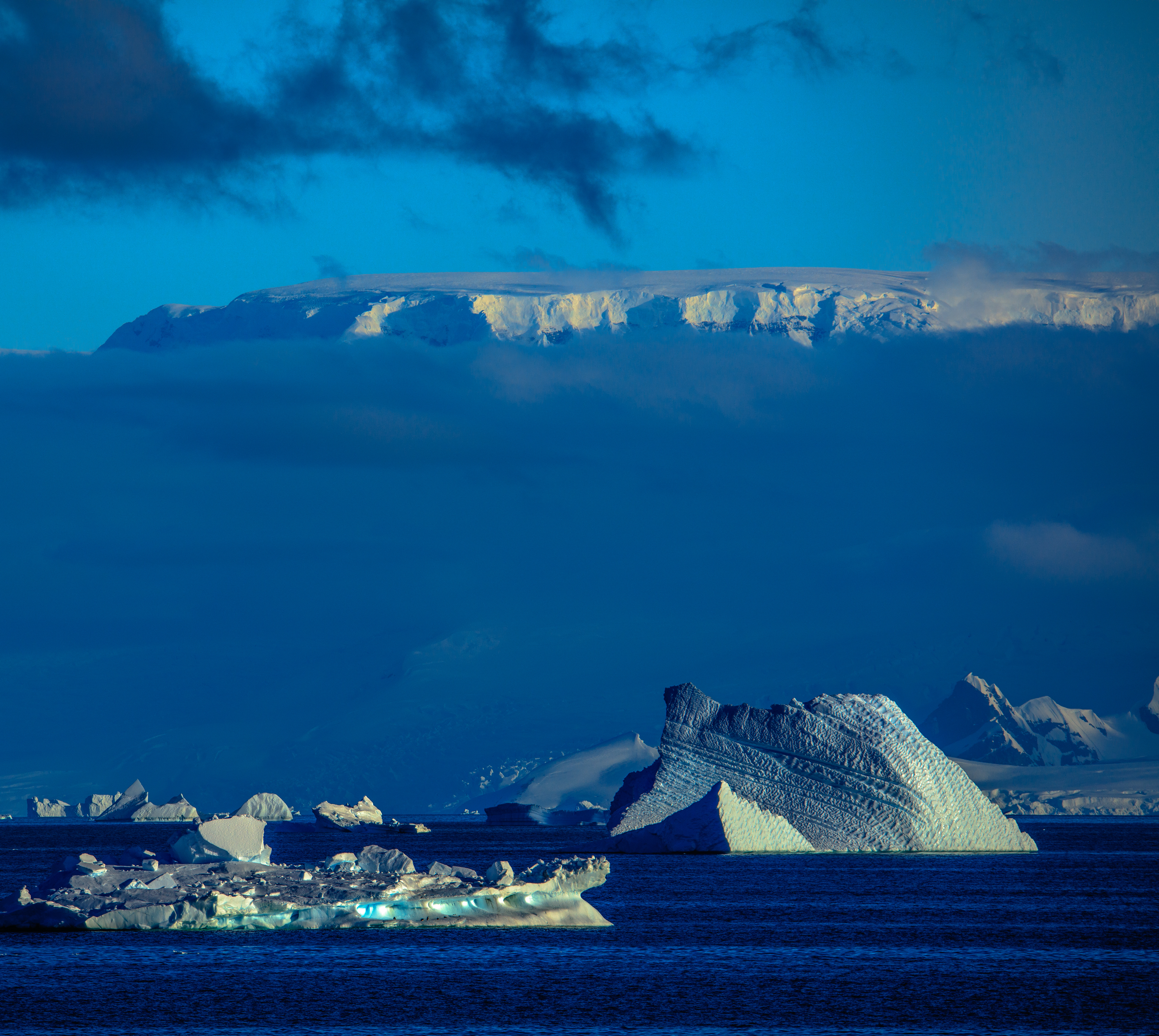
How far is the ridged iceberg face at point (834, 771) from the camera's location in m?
76.1

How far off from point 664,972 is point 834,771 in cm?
4091

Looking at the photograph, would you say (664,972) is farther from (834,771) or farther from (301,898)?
(834,771)

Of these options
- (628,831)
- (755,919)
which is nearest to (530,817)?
(628,831)

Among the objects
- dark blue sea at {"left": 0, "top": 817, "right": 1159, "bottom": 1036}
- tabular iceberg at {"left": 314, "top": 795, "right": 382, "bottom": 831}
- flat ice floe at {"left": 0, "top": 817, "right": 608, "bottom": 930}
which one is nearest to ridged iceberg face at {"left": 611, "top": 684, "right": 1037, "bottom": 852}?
dark blue sea at {"left": 0, "top": 817, "right": 1159, "bottom": 1036}

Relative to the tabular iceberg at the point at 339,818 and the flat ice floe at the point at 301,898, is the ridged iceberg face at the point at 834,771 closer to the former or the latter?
the flat ice floe at the point at 301,898

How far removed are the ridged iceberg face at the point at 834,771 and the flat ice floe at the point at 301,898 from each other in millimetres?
31320

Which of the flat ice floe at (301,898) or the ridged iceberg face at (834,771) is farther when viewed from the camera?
the ridged iceberg face at (834,771)

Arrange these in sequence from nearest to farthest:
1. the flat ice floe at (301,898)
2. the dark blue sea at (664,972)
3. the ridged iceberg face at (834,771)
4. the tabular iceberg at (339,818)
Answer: the dark blue sea at (664,972), the flat ice floe at (301,898), the ridged iceberg face at (834,771), the tabular iceberg at (339,818)

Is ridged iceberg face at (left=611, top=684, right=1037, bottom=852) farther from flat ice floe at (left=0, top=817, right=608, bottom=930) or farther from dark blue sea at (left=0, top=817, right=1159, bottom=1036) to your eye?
flat ice floe at (left=0, top=817, right=608, bottom=930)

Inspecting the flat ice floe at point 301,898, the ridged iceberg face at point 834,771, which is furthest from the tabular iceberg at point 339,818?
the flat ice floe at point 301,898

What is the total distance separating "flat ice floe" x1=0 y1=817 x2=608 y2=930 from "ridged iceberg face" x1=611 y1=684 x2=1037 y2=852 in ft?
103

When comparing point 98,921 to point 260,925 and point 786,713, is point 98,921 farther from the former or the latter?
point 786,713

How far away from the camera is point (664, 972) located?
122 feet

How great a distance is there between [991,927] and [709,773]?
3237 cm
